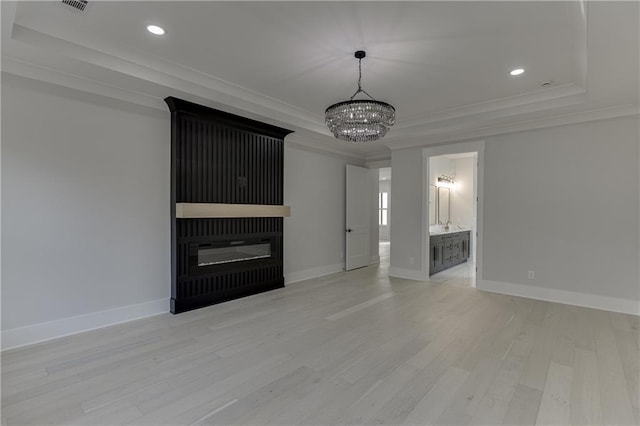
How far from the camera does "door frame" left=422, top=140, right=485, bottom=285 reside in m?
5.28

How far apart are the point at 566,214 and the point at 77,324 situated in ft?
20.8

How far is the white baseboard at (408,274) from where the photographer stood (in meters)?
5.98

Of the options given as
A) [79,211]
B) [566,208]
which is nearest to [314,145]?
[79,211]

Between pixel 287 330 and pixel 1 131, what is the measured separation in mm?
3350

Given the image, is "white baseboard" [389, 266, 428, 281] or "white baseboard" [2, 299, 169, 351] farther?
"white baseboard" [389, 266, 428, 281]

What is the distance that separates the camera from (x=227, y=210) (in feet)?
14.5

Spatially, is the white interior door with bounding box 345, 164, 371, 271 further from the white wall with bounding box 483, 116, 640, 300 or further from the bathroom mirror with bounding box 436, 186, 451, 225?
the white wall with bounding box 483, 116, 640, 300

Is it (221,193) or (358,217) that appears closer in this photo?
(221,193)

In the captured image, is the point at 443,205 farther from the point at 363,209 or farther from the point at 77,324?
the point at 77,324

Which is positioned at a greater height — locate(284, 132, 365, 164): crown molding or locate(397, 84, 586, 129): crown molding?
locate(397, 84, 586, 129): crown molding

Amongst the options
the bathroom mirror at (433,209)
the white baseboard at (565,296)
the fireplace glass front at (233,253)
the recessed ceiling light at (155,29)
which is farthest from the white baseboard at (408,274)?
the recessed ceiling light at (155,29)

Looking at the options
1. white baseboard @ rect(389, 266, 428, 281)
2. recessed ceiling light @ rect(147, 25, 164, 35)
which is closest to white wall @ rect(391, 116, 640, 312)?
white baseboard @ rect(389, 266, 428, 281)

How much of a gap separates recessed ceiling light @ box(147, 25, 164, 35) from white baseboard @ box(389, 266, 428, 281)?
17.5 feet

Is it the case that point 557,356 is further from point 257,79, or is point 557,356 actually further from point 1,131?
point 1,131
